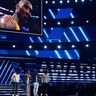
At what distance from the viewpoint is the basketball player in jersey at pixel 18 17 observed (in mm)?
19619

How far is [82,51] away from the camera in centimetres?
4528

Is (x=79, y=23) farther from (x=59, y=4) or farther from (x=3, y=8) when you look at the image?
(x=3, y=8)

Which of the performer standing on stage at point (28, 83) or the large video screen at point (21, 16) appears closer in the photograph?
the performer standing on stage at point (28, 83)

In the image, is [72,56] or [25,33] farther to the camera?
[72,56]

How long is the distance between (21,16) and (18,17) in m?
0.25

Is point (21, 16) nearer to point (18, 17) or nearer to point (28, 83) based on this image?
point (18, 17)

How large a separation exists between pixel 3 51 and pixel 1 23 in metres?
26.0

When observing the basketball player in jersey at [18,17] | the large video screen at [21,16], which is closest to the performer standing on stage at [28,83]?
the large video screen at [21,16]

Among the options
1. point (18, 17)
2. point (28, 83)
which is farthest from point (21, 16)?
point (28, 83)

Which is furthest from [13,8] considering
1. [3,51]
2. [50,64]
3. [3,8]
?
[3,51]

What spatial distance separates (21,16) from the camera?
20.4m

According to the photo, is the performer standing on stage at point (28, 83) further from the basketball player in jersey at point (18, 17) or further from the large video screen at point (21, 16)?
the basketball player in jersey at point (18, 17)

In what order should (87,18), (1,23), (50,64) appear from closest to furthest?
(1,23)
(50,64)
(87,18)

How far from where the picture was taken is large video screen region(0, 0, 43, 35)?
19.7m
